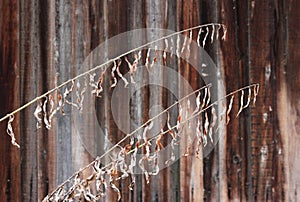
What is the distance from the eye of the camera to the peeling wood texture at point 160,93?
178 cm

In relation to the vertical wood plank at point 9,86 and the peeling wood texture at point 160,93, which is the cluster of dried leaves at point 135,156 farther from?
the vertical wood plank at point 9,86

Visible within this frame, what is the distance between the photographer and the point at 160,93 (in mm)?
1814

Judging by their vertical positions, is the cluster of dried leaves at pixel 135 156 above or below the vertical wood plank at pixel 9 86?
below

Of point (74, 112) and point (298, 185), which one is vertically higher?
point (74, 112)

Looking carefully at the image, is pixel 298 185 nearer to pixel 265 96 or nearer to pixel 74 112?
pixel 265 96

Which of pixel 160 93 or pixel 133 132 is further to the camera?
pixel 160 93

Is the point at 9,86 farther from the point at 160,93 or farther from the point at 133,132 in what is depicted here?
the point at 133,132

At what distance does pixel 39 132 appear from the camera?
1841 millimetres

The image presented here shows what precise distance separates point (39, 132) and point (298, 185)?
2.95 ft

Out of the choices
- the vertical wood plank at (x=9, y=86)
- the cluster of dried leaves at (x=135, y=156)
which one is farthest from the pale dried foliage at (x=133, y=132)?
the vertical wood plank at (x=9, y=86)

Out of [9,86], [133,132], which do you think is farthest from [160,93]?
[133,132]

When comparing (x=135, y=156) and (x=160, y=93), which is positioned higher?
(x=160, y=93)

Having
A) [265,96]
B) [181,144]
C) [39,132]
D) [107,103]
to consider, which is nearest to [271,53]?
[265,96]

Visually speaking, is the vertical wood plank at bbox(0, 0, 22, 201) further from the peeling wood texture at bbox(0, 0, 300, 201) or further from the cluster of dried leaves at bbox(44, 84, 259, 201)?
the cluster of dried leaves at bbox(44, 84, 259, 201)
